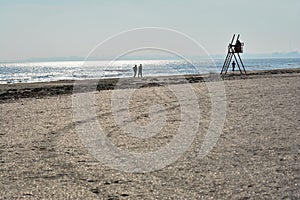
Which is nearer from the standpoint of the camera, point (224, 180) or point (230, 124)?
point (224, 180)

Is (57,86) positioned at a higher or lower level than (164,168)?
lower

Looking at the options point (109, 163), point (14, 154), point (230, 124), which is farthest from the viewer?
point (230, 124)

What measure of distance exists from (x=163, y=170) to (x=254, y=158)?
148cm

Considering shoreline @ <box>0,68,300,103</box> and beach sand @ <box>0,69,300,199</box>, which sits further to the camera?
shoreline @ <box>0,68,300,103</box>

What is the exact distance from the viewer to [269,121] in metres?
10.5

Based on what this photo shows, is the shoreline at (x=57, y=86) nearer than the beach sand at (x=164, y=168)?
No

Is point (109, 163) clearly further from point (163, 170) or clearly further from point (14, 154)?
point (14, 154)

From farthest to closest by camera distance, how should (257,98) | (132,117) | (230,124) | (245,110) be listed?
(257,98) < (245,110) < (132,117) < (230,124)

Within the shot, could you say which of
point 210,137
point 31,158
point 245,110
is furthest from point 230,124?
point 31,158

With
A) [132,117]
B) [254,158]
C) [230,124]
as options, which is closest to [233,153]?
[254,158]

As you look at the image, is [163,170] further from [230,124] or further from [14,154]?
[230,124]

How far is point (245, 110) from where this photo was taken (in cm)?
1288

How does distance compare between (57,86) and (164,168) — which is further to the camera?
(57,86)

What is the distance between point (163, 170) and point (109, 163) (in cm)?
92
